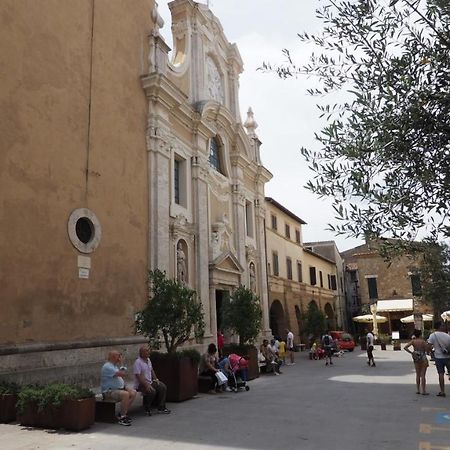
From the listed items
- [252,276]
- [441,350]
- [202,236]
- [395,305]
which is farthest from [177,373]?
[395,305]

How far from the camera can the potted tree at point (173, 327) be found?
10.5 metres

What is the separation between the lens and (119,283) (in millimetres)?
13336

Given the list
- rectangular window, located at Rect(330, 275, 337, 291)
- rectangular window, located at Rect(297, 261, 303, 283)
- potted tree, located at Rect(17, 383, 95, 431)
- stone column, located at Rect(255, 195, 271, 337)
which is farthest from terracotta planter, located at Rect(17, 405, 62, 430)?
rectangular window, located at Rect(330, 275, 337, 291)

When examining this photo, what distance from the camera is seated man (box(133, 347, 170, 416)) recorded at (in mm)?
8797

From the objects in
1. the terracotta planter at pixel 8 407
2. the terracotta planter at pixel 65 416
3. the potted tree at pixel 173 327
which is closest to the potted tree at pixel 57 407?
the terracotta planter at pixel 65 416

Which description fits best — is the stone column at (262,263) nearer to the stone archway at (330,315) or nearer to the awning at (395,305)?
the stone archway at (330,315)

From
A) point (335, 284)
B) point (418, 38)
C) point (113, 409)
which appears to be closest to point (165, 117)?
point (113, 409)

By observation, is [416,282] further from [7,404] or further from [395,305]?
[395,305]

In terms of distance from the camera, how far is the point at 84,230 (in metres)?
12.4

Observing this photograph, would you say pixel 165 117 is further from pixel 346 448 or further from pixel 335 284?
pixel 335 284

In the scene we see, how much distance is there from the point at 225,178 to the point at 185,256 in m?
5.45

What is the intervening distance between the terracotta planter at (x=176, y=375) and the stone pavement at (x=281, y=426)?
311mm

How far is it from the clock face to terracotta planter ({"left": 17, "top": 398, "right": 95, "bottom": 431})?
15812 millimetres

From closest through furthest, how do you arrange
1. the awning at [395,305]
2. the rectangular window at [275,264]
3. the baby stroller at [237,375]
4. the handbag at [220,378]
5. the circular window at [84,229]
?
the handbag at [220,378]
the baby stroller at [237,375]
the circular window at [84,229]
the rectangular window at [275,264]
the awning at [395,305]
